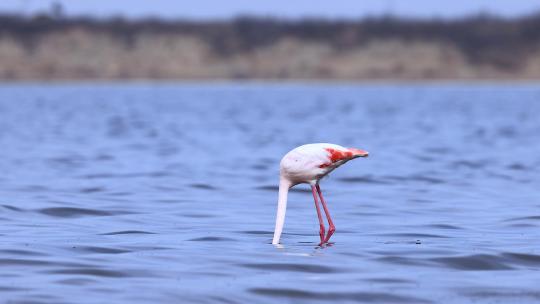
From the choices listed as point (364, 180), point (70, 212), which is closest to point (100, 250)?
point (70, 212)

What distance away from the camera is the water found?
7.51 meters

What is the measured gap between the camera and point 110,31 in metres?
80.2

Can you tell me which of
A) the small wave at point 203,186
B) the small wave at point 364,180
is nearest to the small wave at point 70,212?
the small wave at point 203,186

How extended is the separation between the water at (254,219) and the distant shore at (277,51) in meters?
46.3

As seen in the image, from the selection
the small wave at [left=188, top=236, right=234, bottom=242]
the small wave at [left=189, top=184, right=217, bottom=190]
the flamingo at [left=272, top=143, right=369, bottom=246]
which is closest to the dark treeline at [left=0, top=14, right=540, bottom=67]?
the small wave at [left=189, top=184, right=217, bottom=190]

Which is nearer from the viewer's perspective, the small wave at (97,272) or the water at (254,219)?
the water at (254,219)

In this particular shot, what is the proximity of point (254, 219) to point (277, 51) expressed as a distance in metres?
65.8

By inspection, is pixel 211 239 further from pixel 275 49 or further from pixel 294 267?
pixel 275 49

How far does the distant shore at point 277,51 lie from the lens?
244 feet

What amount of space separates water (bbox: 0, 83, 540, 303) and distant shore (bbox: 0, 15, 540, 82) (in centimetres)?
4627

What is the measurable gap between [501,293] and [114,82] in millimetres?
68165

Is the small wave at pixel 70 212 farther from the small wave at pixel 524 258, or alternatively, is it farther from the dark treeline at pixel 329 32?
the dark treeline at pixel 329 32

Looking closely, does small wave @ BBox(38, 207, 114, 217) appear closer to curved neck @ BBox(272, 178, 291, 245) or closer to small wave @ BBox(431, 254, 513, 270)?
curved neck @ BBox(272, 178, 291, 245)

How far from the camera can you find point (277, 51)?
7675cm
